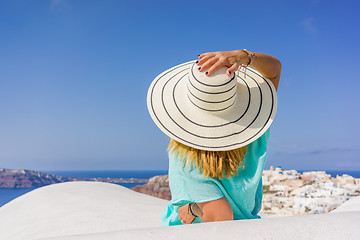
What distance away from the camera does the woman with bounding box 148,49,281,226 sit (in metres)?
1.07

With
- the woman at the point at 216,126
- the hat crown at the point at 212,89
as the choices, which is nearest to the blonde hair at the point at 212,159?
the woman at the point at 216,126

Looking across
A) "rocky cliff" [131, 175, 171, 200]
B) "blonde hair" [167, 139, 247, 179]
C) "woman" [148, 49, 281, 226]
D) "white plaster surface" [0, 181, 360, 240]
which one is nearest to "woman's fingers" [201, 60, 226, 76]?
"woman" [148, 49, 281, 226]

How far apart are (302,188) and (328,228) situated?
212 centimetres

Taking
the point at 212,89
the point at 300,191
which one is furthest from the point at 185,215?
the point at 300,191

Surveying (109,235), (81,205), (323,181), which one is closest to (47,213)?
(81,205)

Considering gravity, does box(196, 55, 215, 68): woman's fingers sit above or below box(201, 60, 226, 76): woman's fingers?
above

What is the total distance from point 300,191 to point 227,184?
156 centimetres

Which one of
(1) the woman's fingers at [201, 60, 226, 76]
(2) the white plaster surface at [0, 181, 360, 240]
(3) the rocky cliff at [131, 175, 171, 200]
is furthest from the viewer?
(3) the rocky cliff at [131, 175, 171, 200]

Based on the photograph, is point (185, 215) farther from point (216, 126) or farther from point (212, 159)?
point (216, 126)

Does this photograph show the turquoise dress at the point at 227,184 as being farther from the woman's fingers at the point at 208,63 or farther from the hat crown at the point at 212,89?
the woman's fingers at the point at 208,63

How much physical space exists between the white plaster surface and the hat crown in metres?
0.49

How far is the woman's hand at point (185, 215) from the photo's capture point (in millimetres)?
1244

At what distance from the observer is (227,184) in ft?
4.04

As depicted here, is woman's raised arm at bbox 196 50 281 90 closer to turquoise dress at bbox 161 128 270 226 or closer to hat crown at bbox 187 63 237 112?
hat crown at bbox 187 63 237 112
